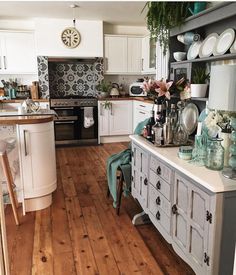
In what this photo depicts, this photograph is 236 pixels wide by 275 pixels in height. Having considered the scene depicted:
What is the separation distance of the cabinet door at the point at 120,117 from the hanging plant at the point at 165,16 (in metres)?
2.94

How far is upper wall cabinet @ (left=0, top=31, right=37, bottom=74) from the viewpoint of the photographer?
209 inches

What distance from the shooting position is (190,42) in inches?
102

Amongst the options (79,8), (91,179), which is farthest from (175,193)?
(79,8)

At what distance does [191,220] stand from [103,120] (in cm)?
421

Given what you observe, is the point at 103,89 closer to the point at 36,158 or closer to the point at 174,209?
the point at 36,158

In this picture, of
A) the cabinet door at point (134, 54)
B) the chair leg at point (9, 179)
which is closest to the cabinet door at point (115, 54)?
the cabinet door at point (134, 54)

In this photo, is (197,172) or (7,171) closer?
(197,172)

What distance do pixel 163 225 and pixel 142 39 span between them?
4.77m

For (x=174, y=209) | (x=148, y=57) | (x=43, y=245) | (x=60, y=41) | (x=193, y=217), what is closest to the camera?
(x=193, y=217)

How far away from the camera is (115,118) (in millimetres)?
5707

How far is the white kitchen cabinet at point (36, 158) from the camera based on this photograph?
8.55 feet

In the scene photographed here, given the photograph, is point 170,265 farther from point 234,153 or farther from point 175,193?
point 234,153

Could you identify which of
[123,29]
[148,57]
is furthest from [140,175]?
[123,29]

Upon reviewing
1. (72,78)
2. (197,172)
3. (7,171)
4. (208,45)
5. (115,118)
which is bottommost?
(7,171)
